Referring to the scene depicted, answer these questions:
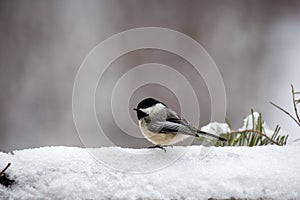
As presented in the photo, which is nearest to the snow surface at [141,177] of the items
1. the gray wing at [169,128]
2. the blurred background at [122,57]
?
the gray wing at [169,128]

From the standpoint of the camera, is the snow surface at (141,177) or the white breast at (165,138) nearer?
the snow surface at (141,177)

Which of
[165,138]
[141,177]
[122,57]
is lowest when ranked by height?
[141,177]

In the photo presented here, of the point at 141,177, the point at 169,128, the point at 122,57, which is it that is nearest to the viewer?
the point at 141,177

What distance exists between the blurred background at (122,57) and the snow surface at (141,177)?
5.00ft

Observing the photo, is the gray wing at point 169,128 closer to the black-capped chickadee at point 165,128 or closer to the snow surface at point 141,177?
the black-capped chickadee at point 165,128

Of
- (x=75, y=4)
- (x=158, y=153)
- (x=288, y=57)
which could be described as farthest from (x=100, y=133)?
(x=158, y=153)

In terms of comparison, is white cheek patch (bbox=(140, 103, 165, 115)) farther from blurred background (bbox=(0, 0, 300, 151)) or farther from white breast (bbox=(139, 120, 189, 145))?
blurred background (bbox=(0, 0, 300, 151))

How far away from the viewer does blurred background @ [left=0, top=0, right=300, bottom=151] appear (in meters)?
2.12

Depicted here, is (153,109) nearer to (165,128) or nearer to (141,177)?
(165,128)

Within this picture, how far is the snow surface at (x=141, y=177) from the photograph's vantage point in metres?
0.48

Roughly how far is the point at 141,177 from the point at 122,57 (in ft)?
5.63

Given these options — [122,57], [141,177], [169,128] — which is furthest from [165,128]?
[122,57]

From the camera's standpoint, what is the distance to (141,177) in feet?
1.68

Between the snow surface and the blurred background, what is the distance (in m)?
1.52
